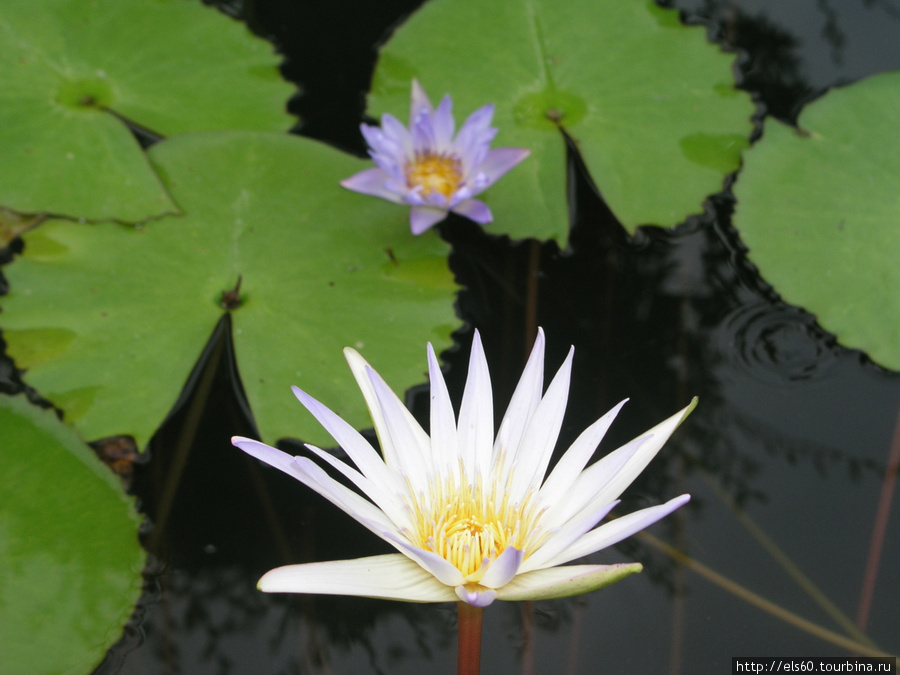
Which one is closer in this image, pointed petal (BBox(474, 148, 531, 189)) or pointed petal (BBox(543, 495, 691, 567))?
pointed petal (BBox(543, 495, 691, 567))

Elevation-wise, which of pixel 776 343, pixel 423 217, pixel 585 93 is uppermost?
pixel 585 93

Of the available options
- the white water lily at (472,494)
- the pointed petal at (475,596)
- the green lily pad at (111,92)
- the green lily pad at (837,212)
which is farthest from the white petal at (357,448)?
the green lily pad at (837,212)

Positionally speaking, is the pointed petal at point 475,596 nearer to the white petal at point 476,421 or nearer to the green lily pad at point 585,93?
the white petal at point 476,421

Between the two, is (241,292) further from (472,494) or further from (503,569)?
(503,569)

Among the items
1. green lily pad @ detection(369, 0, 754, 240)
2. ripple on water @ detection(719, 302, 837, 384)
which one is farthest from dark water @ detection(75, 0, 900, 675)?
green lily pad @ detection(369, 0, 754, 240)

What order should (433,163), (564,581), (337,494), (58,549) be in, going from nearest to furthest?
1. (564,581)
2. (337,494)
3. (58,549)
4. (433,163)

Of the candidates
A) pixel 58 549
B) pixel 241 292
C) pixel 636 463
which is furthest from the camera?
pixel 241 292

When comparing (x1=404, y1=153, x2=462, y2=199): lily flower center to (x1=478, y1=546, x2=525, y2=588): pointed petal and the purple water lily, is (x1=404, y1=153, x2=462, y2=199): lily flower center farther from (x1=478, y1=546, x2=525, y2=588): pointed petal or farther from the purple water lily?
(x1=478, y1=546, x2=525, y2=588): pointed petal

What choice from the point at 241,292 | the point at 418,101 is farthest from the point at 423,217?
the point at 241,292
